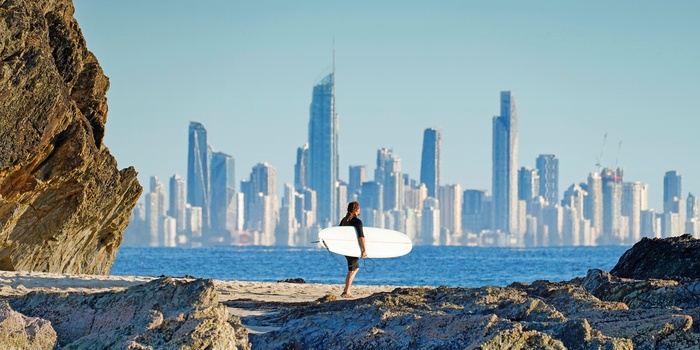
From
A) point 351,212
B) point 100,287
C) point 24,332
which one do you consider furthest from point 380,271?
point 24,332

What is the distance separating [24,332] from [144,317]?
1070 mm

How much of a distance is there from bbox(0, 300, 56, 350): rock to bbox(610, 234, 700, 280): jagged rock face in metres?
9.68

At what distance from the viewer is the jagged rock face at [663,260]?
57.2ft

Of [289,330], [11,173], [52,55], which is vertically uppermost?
[52,55]

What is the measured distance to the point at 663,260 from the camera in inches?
712

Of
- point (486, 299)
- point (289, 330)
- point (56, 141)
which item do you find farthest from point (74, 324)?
point (56, 141)

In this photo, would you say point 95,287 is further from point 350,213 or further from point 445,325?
point 445,325

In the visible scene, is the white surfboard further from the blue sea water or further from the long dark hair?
the blue sea water

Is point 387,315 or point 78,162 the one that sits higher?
point 78,162

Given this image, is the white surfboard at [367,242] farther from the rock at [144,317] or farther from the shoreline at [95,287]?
the rock at [144,317]

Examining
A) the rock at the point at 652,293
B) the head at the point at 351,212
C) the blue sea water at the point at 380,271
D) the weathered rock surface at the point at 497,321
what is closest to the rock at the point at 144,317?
the weathered rock surface at the point at 497,321

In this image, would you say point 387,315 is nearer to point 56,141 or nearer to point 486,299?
point 486,299

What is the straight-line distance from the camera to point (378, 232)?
22.6 m

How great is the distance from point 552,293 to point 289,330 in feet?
12.1
